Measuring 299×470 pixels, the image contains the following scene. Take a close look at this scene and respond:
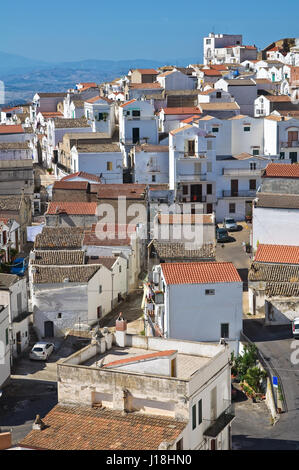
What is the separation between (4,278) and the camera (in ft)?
113

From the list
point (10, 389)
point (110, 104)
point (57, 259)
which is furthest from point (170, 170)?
point (10, 389)

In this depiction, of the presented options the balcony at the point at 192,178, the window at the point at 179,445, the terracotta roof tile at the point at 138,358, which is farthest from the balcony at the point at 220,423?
the balcony at the point at 192,178

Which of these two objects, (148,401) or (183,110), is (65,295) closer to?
(148,401)

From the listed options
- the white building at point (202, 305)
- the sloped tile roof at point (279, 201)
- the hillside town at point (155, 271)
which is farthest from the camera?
the sloped tile roof at point (279, 201)

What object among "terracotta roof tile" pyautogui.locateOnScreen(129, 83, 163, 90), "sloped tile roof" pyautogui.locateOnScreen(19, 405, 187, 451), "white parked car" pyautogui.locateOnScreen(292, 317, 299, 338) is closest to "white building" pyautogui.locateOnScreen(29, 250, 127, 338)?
"white parked car" pyautogui.locateOnScreen(292, 317, 299, 338)

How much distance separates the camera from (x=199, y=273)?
108ft

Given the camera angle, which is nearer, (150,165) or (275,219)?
(275,219)

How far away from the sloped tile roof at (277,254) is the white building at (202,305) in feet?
20.2

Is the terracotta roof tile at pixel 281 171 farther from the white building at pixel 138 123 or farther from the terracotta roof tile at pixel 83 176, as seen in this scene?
the white building at pixel 138 123

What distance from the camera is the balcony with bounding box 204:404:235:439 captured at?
68.4ft

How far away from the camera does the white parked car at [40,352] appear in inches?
1314

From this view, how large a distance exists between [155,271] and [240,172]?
1843cm

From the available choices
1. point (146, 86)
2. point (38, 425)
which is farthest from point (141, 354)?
point (146, 86)

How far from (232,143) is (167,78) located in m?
16.5
